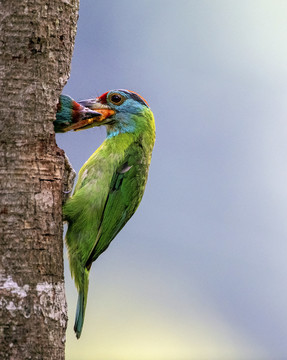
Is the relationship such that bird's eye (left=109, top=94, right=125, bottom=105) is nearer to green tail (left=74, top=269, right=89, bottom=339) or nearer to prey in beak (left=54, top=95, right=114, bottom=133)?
prey in beak (left=54, top=95, right=114, bottom=133)

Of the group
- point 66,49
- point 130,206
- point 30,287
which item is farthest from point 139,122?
point 30,287

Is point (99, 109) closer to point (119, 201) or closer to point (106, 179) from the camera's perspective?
point (106, 179)

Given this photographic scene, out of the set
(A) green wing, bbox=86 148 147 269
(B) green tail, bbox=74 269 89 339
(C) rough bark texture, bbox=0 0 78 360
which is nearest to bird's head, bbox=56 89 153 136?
(A) green wing, bbox=86 148 147 269

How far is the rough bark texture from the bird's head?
888 mm

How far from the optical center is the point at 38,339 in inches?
158

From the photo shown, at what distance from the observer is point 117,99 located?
5387mm

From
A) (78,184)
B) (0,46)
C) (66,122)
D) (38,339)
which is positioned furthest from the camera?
(78,184)

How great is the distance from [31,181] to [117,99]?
1491 millimetres

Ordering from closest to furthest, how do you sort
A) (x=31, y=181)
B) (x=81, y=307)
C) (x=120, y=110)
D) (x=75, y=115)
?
(x=31, y=181), (x=75, y=115), (x=81, y=307), (x=120, y=110)

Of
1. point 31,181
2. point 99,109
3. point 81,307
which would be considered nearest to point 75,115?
point 99,109

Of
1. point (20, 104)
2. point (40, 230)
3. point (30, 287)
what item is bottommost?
point (30, 287)

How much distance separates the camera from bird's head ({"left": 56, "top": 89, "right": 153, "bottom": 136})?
5.32 m

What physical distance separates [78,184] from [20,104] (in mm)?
1082

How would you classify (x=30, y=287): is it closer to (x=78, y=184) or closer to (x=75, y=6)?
(x=78, y=184)
